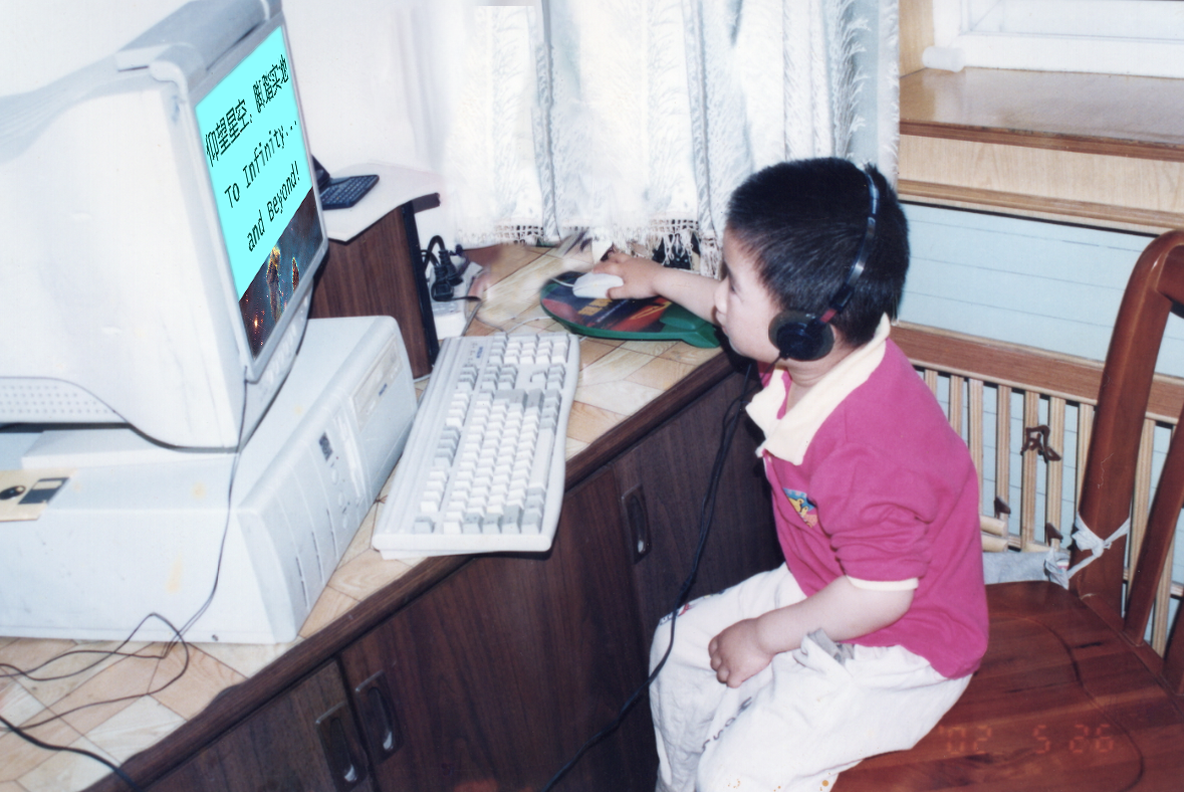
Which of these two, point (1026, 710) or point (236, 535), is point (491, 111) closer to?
point (236, 535)

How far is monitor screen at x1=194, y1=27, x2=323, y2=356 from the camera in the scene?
79 cm

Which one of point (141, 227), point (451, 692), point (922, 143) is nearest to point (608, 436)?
point (451, 692)

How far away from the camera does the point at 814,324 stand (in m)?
0.89

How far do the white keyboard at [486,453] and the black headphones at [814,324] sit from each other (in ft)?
0.90

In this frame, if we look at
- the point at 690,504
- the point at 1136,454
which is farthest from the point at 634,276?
the point at 1136,454

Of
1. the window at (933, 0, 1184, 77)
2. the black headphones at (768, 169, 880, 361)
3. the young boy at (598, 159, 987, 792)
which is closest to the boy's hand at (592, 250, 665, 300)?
the young boy at (598, 159, 987, 792)

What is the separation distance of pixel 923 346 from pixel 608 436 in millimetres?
594

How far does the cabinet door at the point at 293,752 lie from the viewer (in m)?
0.80

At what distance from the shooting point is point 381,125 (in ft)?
4.82

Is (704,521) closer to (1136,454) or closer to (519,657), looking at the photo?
(519,657)

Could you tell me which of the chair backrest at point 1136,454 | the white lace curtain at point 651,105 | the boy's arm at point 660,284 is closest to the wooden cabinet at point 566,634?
the boy's arm at point 660,284

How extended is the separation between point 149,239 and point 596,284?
2.29 feet

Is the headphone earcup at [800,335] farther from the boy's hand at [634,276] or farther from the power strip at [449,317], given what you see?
the power strip at [449,317]

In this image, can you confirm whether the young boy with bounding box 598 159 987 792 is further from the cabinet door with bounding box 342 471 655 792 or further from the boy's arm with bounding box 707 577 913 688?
the cabinet door with bounding box 342 471 655 792
